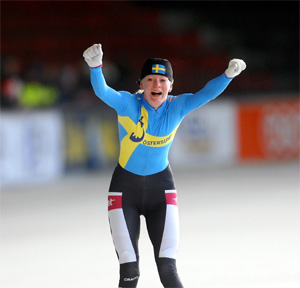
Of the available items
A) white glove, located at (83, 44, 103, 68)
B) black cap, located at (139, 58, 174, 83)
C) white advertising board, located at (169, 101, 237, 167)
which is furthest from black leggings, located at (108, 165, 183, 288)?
white advertising board, located at (169, 101, 237, 167)

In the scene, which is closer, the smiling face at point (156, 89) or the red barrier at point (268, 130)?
the smiling face at point (156, 89)

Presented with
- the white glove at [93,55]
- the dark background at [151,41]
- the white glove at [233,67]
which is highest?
the dark background at [151,41]

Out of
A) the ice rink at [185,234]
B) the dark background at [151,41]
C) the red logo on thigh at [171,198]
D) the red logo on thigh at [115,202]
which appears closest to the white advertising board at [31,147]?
the ice rink at [185,234]

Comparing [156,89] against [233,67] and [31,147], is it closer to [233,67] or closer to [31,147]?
A: [233,67]

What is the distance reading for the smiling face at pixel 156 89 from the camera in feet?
14.7

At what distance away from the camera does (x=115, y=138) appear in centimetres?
1184

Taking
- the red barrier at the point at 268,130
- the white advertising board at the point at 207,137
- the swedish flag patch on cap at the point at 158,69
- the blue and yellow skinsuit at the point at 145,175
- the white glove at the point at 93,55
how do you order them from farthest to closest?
the red barrier at the point at 268,130 → the white advertising board at the point at 207,137 → the swedish flag patch on cap at the point at 158,69 → the blue and yellow skinsuit at the point at 145,175 → the white glove at the point at 93,55

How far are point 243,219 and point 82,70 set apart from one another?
6.51 meters

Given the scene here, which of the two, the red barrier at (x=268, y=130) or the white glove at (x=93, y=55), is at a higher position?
the white glove at (x=93, y=55)

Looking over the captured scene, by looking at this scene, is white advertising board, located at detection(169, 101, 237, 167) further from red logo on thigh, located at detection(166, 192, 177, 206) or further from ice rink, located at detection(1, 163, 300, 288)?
red logo on thigh, located at detection(166, 192, 177, 206)

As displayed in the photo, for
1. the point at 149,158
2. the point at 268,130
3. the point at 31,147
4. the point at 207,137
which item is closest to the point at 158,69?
the point at 149,158

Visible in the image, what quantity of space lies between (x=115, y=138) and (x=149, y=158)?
732 centimetres

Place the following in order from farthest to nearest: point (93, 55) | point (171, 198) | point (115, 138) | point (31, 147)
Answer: point (115, 138)
point (31, 147)
point (171, 198)
point (93, 55)

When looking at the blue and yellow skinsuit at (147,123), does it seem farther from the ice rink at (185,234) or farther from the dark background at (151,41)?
the dark background at (151,41)
